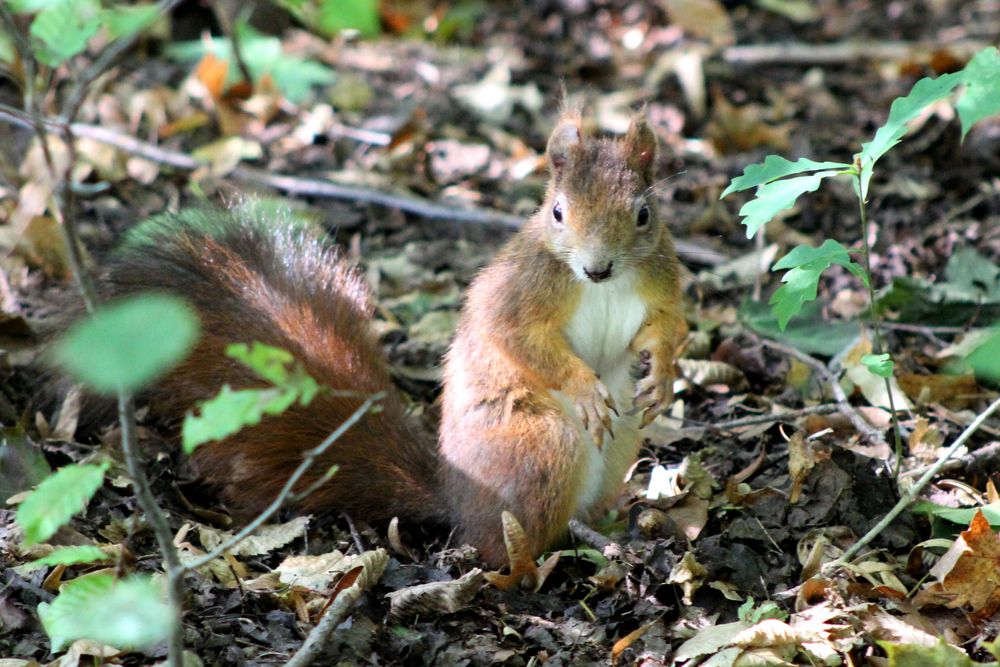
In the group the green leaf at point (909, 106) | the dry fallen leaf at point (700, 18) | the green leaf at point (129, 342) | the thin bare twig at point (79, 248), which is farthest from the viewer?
the dry fallen leaf at point (700, 18)

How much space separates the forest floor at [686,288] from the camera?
2.55 m

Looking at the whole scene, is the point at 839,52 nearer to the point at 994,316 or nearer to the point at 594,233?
the point at 994,316

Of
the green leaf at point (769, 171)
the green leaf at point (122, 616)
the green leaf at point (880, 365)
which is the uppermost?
the green leaf at point (769, 171)

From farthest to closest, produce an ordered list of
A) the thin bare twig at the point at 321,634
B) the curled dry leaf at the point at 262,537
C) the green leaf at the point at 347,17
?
the green leaf at the point at 347,17 < the curled dry leaf at the point at 262,537 < the thin bare twig at the point at 321,634

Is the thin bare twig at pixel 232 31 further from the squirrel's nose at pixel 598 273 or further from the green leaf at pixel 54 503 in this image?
the green leaf at pixel 54 503

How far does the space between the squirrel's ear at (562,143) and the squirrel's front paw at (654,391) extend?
0.59 metres

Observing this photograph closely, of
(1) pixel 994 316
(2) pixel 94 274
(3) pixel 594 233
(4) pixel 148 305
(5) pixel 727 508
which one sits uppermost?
(4) pixel 148 305

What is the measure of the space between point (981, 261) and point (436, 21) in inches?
149

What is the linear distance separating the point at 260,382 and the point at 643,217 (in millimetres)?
1099

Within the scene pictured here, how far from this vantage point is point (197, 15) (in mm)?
5875

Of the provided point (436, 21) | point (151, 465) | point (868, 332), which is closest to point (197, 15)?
point (436, 21)

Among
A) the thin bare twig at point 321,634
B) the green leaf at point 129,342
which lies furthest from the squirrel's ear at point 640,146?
the green leaf at point 129,342

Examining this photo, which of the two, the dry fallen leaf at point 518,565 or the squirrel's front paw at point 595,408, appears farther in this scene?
the squirrel's front paw at point 595,408

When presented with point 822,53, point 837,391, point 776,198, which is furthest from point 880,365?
point 822,53
